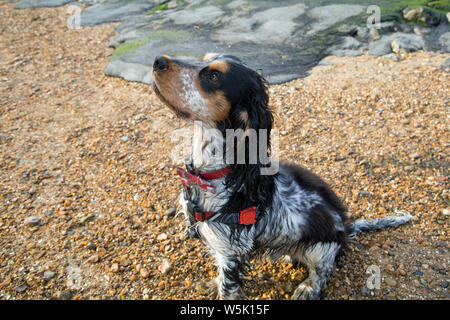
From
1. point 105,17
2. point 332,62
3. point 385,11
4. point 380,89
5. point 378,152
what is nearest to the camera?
point 378,152

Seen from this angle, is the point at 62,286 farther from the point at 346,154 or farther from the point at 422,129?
the point at 422,129

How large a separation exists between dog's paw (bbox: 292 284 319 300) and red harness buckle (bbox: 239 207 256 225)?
1044mm

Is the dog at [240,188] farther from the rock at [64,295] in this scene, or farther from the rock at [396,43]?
the rock at [396,43]

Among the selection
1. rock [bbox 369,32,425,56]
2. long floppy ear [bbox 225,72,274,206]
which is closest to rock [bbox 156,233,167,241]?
long floppy ear [bbox 225,72,274,206]

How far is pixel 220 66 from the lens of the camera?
2691 millimetres

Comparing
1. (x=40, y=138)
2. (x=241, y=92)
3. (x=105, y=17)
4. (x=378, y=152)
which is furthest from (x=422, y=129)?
(x=105, y=17)

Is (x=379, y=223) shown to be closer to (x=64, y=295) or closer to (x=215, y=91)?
(x=215, y=91)

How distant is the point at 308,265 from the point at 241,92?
1.91m

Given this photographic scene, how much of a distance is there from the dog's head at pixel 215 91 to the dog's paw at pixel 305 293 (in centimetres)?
173

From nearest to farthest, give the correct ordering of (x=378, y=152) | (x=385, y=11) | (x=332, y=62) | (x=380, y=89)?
1. (x=378, y=152)
2. (x=380, y=89)
3. (x=332, y=62)
4. (x=385, y=11)

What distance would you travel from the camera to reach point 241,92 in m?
2.71

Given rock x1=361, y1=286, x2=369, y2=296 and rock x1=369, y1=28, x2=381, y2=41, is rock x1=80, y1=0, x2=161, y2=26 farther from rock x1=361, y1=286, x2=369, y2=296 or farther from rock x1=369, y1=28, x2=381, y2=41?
rock x1=361, y1=286, x2=369, y2=296

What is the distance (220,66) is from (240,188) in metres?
1.01

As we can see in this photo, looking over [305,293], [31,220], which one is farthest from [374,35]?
[31,220]
